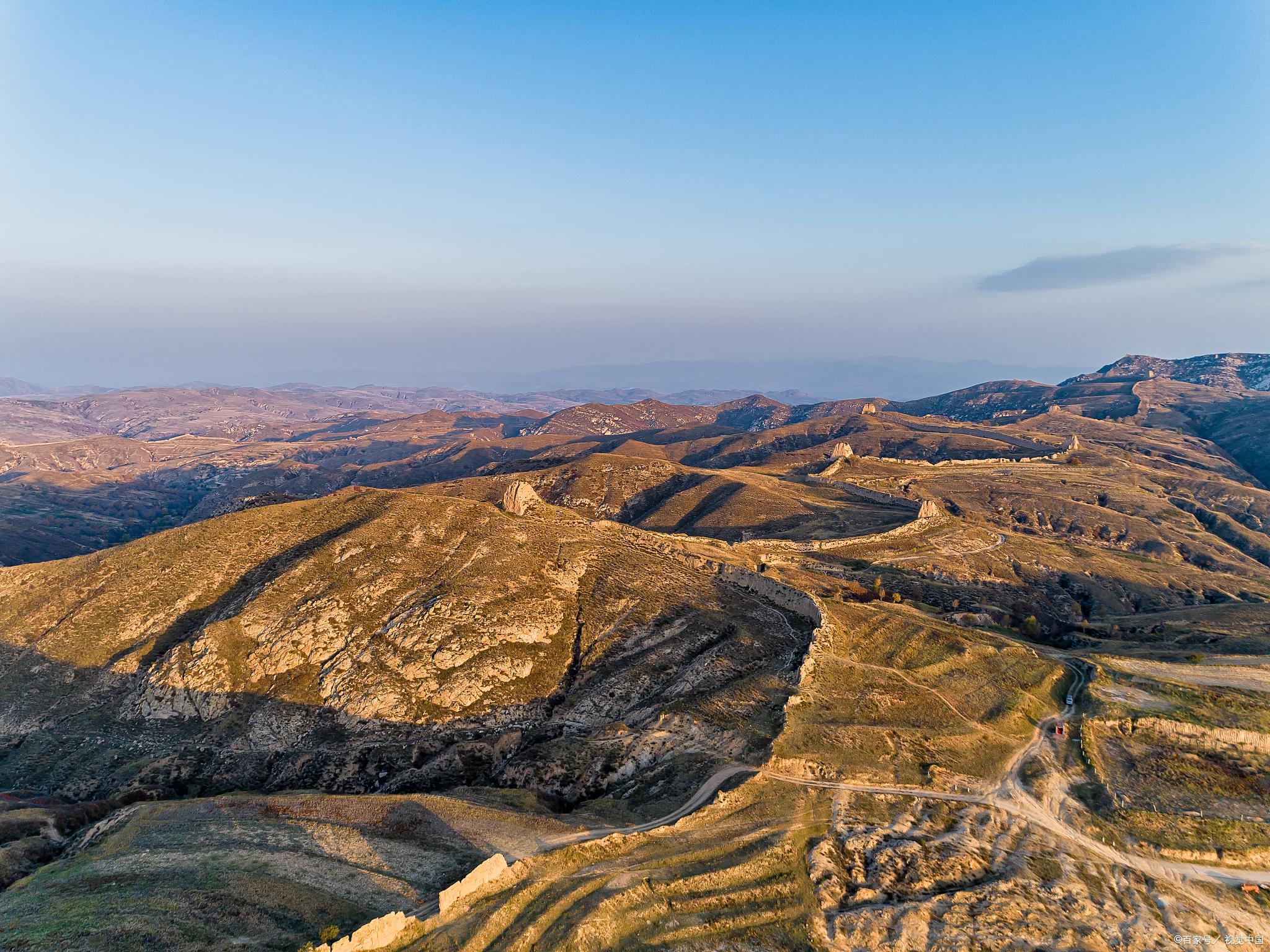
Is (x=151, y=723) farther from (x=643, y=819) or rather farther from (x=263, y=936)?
(x=643, y=819)

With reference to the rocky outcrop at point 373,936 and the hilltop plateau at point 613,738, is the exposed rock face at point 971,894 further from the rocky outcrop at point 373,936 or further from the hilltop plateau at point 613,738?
the rocky outcrop at point 373,936

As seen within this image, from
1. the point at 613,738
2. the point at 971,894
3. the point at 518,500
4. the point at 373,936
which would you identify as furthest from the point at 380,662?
the point at 971,894

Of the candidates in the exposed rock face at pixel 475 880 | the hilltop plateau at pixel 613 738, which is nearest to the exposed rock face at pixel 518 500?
the hilltop plateau at pixel 613 738

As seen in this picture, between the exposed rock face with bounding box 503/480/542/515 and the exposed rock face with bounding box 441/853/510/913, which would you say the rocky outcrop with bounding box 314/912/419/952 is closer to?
the exposed rock face with bounding box 441/853/510/913

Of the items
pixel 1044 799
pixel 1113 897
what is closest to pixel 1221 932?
pixel 1113 897

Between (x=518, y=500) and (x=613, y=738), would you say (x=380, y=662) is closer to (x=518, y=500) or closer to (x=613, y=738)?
(x=613, y=738)
